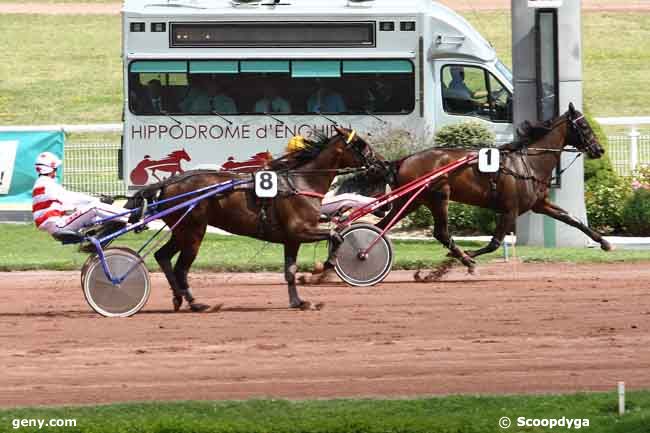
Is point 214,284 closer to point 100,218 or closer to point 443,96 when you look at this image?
point 100,218

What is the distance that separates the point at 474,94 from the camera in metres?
23.5

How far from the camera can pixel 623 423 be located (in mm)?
8742

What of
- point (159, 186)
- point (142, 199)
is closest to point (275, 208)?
point (159, 186)

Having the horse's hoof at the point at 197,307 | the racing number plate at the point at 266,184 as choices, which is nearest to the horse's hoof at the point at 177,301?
the horse's hoof at the point at 197,307

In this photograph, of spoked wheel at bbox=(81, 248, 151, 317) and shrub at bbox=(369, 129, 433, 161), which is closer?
spoked wheel at bbox=(81, 248, 151, 317)

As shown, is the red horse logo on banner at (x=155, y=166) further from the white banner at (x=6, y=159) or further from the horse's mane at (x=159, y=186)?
the horse's mane at (x=159, y=186)

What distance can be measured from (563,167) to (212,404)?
10.2 meters

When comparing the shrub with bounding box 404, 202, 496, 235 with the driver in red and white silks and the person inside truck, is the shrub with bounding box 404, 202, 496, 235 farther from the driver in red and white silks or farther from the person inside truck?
the driver in red and white silks

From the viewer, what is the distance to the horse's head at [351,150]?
14.0 meters

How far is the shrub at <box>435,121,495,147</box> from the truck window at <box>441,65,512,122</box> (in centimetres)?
166

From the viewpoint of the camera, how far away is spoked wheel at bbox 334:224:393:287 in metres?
15.1

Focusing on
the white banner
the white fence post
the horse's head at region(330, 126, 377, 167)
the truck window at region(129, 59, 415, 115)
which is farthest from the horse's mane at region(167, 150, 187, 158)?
the horse's head at region(330, 126, 377, 167)

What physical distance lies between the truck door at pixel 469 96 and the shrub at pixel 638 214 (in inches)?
146

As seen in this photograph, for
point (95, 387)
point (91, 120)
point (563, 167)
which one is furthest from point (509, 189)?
point (91, 120)
